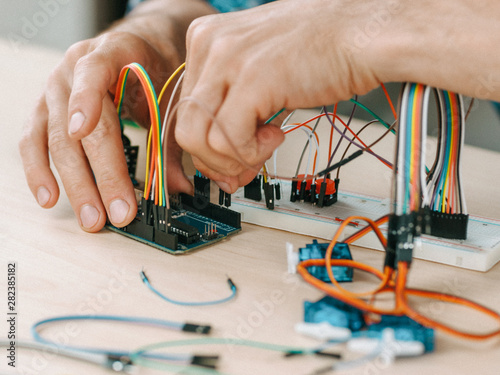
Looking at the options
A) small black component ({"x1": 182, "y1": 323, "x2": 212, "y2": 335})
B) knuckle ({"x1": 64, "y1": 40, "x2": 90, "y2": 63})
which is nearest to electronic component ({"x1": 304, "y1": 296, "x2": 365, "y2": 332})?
small black component ({"x1": 182, "y1": 323, "x2": 212, "y2": 335})

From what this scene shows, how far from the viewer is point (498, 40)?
667mm

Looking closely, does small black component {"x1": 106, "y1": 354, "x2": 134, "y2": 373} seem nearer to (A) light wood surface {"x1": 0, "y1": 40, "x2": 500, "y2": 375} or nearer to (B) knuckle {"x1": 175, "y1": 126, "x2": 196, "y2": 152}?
(A) light wood surface {"x1": 0, "y1": 40, "x2": 500, "y2": 375}

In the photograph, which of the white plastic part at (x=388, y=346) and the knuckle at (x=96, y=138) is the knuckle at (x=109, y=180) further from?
the white plastic part at (x=388, y=346)

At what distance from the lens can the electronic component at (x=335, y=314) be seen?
0.61 meters

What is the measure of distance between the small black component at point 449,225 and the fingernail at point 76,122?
63 centimetres

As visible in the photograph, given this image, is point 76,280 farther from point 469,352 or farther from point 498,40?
point 498,40

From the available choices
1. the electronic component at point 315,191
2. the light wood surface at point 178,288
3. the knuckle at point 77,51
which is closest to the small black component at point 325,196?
the electronic component at point 315,191

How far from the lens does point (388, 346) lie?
563 millimetres

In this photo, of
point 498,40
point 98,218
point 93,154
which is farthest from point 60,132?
point 498,40

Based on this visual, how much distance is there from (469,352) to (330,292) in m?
0.17

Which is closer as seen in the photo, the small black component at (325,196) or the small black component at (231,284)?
the small black component at (231,284)

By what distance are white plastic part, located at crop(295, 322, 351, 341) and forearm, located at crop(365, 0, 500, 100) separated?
345 millimetres

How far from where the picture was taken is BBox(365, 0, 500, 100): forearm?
2.21ft

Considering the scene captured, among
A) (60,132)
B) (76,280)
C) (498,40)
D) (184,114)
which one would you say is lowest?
(76,280)
